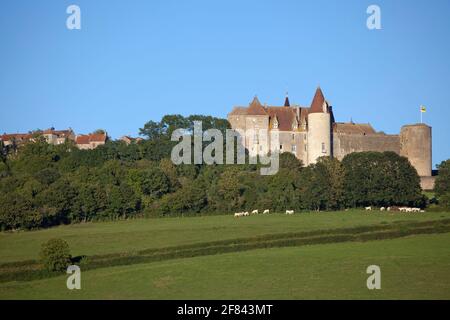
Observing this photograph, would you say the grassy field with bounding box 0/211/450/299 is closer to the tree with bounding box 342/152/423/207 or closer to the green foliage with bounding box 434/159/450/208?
the tree with bounding box 342/152/423/207

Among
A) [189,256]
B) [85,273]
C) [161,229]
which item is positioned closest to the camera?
[85,273]

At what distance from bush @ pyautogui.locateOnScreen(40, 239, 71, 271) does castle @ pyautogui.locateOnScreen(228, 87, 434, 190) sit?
134 feet

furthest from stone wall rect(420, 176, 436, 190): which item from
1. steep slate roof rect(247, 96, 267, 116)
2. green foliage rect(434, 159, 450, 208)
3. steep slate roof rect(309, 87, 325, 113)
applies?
steep slate roof rect(247, 96, 267, 116)

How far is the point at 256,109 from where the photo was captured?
289 feet

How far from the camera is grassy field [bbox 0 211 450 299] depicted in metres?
40.8

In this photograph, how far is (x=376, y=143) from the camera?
90125 mm

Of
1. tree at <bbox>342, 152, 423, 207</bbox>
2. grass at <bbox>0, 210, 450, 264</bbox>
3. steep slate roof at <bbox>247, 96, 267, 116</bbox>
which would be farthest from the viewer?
steep slate roof at <bbox>247, 96, 267, 116</bbox>

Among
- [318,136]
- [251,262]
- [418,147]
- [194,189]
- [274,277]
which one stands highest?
[318,136]

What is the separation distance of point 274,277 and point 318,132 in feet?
145

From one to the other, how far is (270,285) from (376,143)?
50.2 m

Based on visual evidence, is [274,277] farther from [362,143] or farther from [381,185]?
[362,143]

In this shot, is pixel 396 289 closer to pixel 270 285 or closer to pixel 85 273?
pixel 270 285

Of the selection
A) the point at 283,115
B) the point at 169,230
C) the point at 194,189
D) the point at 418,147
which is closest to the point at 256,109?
the point at 283,115
